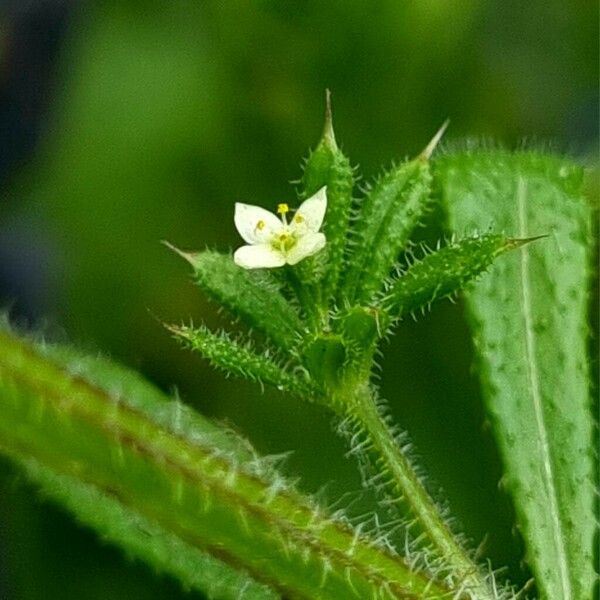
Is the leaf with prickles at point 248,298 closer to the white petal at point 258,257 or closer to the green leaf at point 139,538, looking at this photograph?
the white petal at point 258,257

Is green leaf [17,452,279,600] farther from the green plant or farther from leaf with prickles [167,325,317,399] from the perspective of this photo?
leaf with prickles [167,325,317,399]

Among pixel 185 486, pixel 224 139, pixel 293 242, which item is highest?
pixel 224 139

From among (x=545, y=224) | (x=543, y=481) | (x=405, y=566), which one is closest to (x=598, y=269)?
(x=545, y=224)

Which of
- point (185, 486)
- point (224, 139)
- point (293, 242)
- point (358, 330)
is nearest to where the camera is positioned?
point (185, 486)

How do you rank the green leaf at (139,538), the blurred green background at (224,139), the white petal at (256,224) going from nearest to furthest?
the white petal at (256,224), the green leaf at (139,538), the blurred green background at (224,139)

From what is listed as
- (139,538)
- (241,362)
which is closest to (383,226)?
(241,362)

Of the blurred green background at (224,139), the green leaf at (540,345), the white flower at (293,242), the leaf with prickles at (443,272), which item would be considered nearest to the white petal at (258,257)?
the white flower at (293,242)

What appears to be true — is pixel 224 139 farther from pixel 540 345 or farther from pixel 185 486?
pixel 185 486
